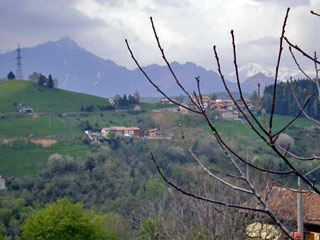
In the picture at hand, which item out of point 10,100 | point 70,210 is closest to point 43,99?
point 10,100

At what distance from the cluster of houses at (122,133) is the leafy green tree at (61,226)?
31.8m

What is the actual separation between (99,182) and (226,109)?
105ft

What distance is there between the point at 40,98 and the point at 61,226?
48.5 meters

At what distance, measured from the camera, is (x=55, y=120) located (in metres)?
52.4

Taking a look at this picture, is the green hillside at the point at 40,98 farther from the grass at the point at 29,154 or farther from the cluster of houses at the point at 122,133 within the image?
the grass at the point at 29,154

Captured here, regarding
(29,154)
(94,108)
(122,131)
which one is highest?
(94,108)

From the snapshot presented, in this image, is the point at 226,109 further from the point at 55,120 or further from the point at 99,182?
the point at 99,182

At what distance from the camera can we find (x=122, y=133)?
169 feet

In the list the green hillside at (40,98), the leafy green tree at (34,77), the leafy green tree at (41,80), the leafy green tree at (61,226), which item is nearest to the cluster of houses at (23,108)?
the green hillside at (40,98)

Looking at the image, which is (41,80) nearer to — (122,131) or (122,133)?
(122,131)

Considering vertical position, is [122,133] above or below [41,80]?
below

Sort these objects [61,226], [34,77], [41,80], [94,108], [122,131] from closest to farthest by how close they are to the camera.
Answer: [61,226]
[122,131]
[94,108]
[41,80]
[34,77]

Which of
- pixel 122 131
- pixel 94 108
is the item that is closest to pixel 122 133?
pixel 122 131

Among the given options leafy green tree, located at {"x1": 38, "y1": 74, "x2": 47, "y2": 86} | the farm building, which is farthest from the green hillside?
the farm building
